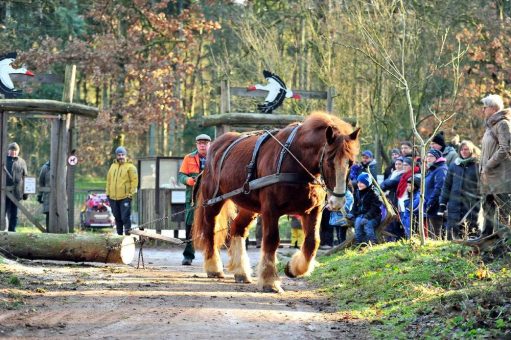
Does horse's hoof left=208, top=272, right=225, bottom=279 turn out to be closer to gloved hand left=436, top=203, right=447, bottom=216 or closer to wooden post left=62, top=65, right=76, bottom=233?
gloved hand left=436, top=203, right=447, bottom=216

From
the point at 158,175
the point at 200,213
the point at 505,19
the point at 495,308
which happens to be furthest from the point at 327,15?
the point at 495,308

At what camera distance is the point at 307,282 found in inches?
525

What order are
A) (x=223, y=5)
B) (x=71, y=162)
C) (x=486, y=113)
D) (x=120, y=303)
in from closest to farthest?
(x=120, y=303) → (x=486, y=113) → (x=71, y=162) → (x=223, y=5)

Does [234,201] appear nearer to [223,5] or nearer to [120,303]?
[120,303]


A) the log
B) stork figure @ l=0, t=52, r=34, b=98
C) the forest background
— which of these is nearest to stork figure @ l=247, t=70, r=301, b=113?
the forest background

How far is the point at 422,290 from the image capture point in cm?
1008

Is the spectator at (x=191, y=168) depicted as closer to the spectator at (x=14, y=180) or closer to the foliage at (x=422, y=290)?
the foliage at (x=422, y=290)

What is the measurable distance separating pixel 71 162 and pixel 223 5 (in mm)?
18961

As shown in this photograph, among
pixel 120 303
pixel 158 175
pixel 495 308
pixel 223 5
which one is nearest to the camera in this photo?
pixel 495 308

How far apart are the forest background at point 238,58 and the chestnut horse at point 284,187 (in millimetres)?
10515

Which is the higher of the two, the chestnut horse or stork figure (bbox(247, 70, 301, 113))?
stork figure (bbox(247, 70, 301, 113))

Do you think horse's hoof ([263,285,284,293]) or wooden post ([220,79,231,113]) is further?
wooden post ([220,79,231,113])

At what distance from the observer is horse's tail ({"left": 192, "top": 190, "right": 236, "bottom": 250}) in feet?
45.6

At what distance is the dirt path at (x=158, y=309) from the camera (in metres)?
8.35
